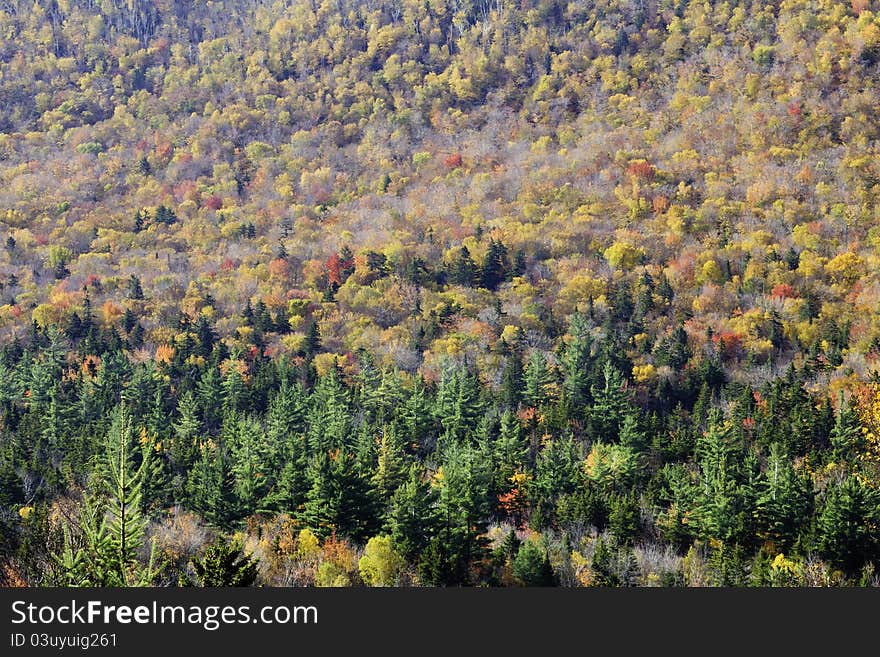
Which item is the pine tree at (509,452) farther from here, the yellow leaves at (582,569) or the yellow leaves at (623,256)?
the yellow leaves at (623,256)

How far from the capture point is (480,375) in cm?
11200

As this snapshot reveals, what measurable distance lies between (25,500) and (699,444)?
48.0m

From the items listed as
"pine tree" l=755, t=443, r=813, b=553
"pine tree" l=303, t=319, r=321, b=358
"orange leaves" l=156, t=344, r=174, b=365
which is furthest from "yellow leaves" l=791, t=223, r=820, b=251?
"orange leaves" l=156, t=344, r=174, b=365

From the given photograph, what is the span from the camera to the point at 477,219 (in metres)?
176

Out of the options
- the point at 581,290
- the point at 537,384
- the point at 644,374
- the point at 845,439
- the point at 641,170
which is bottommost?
the point at 581,290

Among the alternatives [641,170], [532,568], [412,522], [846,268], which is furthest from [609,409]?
[641,170]

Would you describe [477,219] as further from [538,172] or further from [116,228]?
[116,228]

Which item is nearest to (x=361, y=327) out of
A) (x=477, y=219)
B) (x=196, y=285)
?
(x=196, y=285)

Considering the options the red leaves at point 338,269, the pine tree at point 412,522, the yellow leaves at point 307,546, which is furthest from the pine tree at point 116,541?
the red leaves at point 338,269

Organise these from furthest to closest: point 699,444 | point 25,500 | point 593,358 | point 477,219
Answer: point 477,219 < point 593,358 < point 699,444 < point 25,500

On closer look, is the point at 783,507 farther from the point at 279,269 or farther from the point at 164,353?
the point at 279,269

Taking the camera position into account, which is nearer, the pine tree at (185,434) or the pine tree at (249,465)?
the pine tree at (249,465)

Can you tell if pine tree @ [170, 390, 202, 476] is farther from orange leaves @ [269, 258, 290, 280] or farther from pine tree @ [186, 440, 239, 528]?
orange leaves @ [269, 258, 290, 280]

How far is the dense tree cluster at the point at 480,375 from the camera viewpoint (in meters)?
56.9
